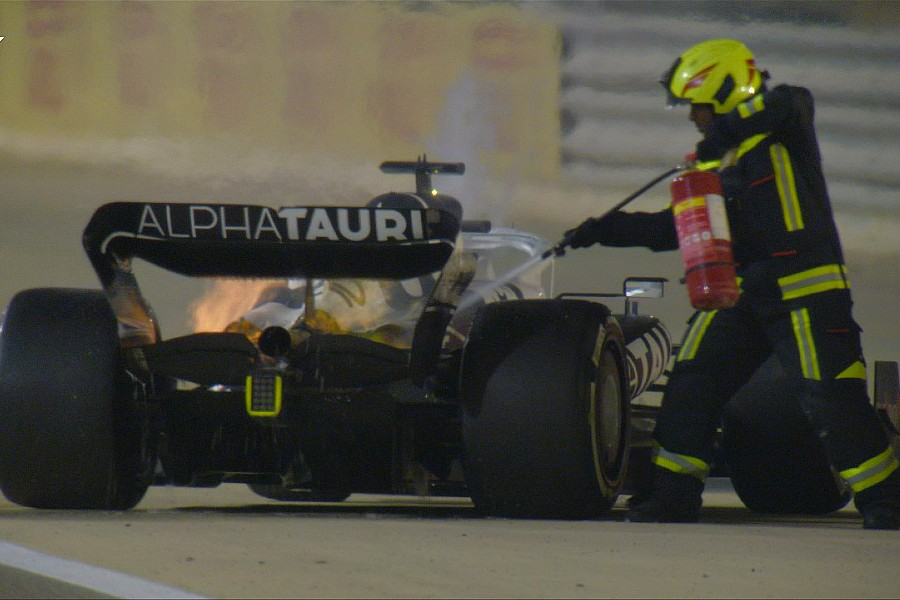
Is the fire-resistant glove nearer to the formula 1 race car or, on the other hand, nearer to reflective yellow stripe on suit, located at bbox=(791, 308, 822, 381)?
the formula 1 race car

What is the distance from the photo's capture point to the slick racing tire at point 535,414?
19.2ft

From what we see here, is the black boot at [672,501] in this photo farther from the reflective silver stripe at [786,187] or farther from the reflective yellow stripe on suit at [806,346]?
the reflective silver stripe at [786,187]

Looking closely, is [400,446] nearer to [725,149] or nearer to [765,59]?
[725,149]

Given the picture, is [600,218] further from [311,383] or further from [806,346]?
[311,383]

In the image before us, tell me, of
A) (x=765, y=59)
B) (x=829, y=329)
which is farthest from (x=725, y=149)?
(x=765, y=59)

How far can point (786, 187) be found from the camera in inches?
251

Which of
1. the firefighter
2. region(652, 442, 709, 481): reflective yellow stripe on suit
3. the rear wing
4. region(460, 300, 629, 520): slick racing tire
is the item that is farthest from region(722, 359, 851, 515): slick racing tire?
the rear wing

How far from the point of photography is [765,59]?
525 inches

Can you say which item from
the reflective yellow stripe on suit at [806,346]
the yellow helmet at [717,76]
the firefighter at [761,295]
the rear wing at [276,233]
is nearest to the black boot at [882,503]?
the firefighter at [761,295]

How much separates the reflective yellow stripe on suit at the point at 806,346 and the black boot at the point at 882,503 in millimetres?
434

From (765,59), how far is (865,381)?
741 centimetres

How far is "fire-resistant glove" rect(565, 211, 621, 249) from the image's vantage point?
677cm

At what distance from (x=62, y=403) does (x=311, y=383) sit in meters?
0.86

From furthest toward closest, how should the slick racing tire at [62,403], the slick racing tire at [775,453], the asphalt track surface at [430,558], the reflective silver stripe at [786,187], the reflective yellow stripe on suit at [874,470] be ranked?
the slick racing tire at [775,453], the reflective silver stripe at [786,187], the reflective yellow stripe on suit at [874,470], the slick racing tire at [62,403], the asphalt track surface at [430,558]
